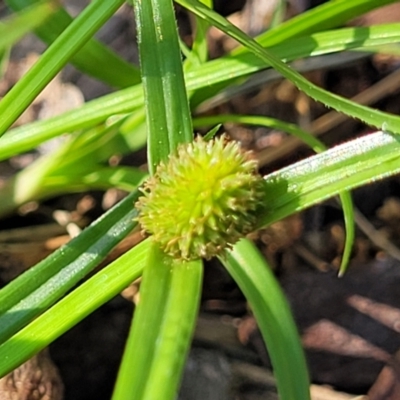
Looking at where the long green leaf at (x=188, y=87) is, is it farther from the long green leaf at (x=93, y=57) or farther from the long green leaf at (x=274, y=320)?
the long green leaf at (x=274, y=320)

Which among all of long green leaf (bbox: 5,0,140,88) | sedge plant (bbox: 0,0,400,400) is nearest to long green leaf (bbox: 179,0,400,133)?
sedge plant (bbox: 0,0,400,400)

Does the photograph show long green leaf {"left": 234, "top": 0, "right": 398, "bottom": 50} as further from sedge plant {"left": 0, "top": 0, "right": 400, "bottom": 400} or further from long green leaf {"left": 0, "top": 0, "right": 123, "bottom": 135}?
long green leaf {"left": 0, "top": 0, "right": 123, "bottom": 135}

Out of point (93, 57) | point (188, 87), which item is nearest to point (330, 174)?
point (188, 87)

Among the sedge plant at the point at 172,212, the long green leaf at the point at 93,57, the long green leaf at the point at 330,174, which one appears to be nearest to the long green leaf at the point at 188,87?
the sedge plant at the point at 172,212

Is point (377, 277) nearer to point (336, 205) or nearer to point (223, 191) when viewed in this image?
point (336, 205)

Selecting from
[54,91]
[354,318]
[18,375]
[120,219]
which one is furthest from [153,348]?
[54,91]

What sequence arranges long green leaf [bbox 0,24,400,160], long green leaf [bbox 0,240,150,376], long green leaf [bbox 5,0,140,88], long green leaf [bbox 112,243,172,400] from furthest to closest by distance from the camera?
long green leaf [bbox 5,0,140,88], long green leaf [bbox 0,24,400,160], long green leaf [bbox 0,240,150,376], long green leaf [bbox 112,243,172,400]
